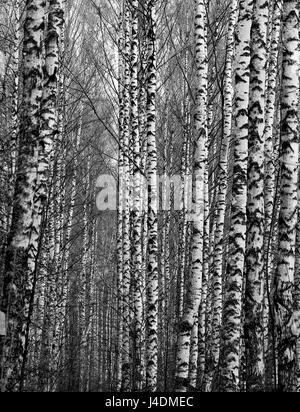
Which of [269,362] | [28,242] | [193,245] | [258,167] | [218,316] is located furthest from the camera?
[269,362]

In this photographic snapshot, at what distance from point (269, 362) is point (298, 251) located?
3784mm

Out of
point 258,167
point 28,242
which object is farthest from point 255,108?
point 28,242

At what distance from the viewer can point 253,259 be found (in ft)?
17.4

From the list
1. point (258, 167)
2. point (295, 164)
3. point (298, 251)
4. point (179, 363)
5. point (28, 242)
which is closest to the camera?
point (28, 242)

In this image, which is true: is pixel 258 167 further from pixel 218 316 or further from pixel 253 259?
pixel 218 316

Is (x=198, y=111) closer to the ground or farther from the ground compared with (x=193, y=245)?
farther from the ground

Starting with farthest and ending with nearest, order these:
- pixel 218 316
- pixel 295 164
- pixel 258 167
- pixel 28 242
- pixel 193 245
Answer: pixel 218 316 → pixel 193 245 → pixel 258 167 → pixel 295 164 → pixel 28 242
